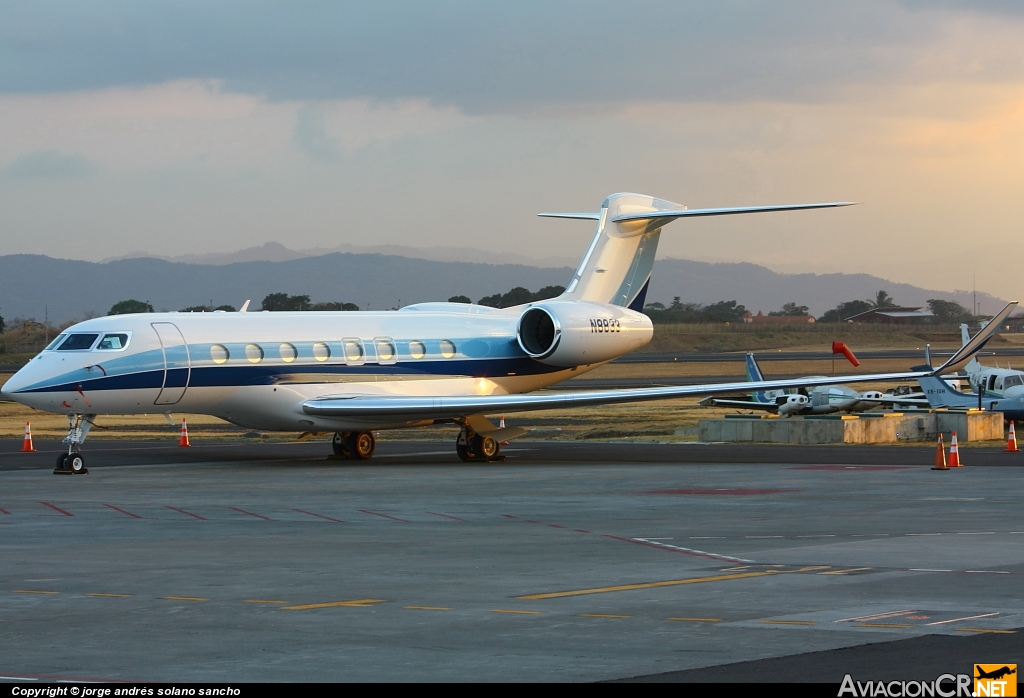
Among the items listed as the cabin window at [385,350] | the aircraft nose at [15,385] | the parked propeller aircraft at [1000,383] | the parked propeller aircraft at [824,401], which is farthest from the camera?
the parked propeller aircraft at [824,401]

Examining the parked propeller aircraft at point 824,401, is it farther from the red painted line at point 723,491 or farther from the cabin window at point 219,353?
the cabin window at point 219,353

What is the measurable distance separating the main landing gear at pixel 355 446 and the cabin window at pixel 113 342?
5.35 metres

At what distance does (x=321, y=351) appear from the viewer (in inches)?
1168

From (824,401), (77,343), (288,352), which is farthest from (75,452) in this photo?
(824,401)

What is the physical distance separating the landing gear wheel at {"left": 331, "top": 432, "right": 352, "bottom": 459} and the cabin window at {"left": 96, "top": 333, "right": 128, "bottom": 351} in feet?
18.1

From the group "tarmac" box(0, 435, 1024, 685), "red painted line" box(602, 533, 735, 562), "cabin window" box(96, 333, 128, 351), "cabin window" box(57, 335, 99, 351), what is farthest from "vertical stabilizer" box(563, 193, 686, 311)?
"red painted line" box(602, 533, 735, 562)

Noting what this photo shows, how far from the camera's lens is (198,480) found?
83.4ft

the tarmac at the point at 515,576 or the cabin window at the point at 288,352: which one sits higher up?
the cabin window at the point at 288,352

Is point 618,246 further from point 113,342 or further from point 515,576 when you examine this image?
point 515,576

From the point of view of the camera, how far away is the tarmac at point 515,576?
9227mm

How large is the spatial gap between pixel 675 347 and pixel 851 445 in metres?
80.5

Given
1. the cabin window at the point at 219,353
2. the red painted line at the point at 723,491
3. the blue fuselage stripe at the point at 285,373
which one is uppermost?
the cabin window at the point at 219,353

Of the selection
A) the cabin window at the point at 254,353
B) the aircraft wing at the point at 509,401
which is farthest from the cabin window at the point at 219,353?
the aircraft wing at the point at 509,401

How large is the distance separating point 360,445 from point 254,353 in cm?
356
